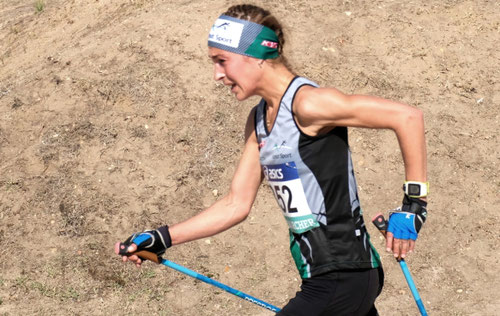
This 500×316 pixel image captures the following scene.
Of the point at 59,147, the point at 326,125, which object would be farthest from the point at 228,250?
the point at 326,125

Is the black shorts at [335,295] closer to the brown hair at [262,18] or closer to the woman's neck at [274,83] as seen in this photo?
the woman's neck at [274,83]

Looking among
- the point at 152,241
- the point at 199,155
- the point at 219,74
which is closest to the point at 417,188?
the point at 219,74

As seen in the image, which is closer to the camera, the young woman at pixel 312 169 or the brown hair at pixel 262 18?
the young woman at pixel 312 169

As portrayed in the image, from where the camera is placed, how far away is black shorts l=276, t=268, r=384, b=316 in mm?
3418

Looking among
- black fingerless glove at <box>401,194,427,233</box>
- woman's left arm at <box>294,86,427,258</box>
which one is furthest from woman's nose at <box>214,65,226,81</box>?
black fingerless glove at <box>401,194,427,233</box>

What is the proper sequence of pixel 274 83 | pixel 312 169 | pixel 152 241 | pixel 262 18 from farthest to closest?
pixel 152 241 < pixel 262 18 < pixel 274 83 < pixel 312 169

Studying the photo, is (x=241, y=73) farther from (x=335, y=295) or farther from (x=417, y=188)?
(x=335, y=295)

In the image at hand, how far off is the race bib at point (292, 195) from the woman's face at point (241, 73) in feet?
1.40

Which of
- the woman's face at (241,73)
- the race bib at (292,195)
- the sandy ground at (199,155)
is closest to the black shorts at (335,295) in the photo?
the race bib at (292,195)

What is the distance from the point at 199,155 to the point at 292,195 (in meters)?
4.89

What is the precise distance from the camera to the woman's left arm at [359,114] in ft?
10.4

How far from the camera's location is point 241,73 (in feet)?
11.3

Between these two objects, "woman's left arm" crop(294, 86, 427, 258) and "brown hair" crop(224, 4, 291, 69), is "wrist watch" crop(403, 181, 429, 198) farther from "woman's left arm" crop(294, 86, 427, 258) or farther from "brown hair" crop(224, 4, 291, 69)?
"brown hair" crop(224, 4, 291, 69)

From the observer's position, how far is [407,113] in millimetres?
3182
